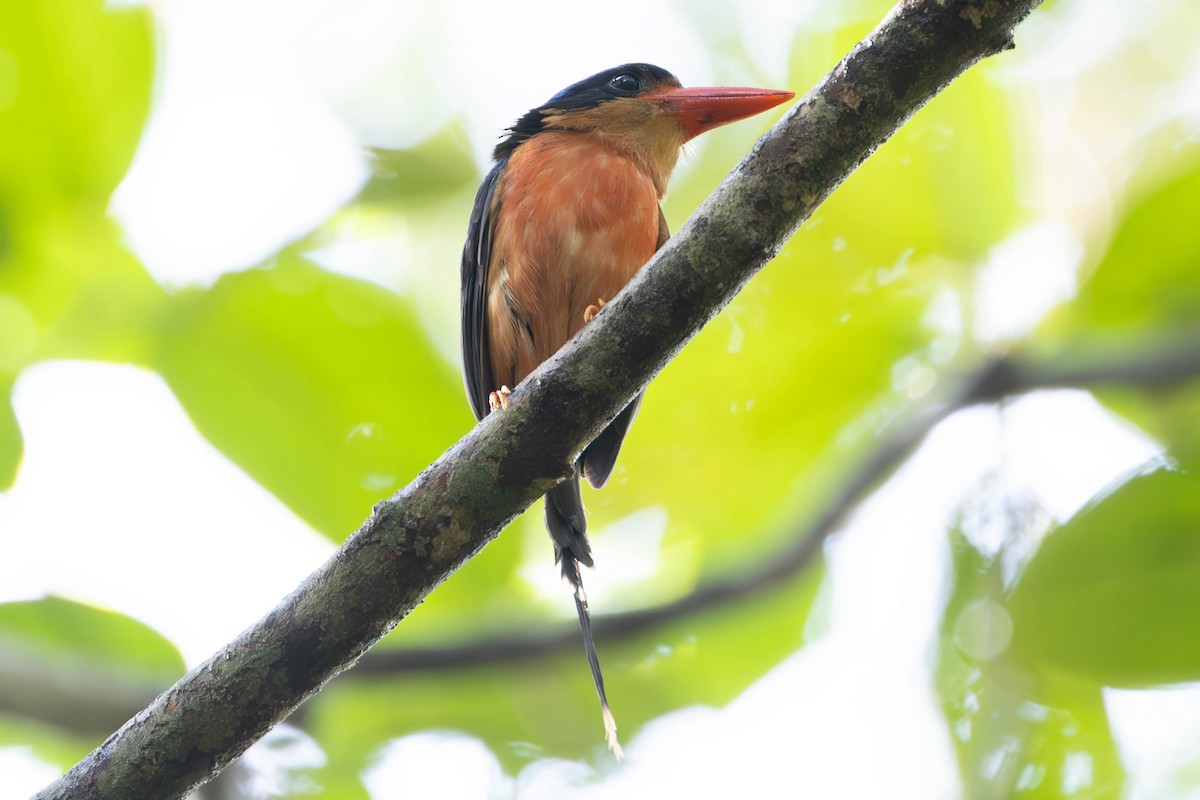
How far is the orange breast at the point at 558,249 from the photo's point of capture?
455cm

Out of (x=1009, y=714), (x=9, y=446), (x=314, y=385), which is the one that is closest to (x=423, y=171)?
(x=314, y=385)

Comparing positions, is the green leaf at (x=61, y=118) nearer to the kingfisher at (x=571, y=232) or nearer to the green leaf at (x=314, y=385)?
the green leaf at (x=314, y=385)

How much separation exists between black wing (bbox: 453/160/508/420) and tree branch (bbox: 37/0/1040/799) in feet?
6.62

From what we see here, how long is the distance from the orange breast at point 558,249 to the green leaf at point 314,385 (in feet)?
1.15

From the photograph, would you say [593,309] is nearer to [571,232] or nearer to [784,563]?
[571,232]

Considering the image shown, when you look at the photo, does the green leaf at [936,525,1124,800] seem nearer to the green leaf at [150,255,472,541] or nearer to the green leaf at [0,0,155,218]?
the green leaf at [150,255,472,541]

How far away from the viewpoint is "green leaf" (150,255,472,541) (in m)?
4.27

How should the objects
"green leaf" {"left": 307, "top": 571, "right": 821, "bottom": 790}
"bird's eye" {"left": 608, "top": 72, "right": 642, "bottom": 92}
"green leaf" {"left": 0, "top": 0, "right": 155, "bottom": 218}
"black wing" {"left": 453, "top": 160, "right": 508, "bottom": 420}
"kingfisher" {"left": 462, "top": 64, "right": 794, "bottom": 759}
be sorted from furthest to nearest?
"bird's eye" {"left": 608, "top": 72, "right": 642, "bottom": 92}
"black wing" {"left": 453, "top": 160, "right": 508, "bottom": 420}
"green leaf" {"left": 307, "top": 571, "right": 821, "bottom": 790}
"kingfisher" {"left": 462, "top": 64, "right": 794, "bottom": 759}
"green leaf" {"left": 0, "top": 0, "right": 155, "bottom": 218}

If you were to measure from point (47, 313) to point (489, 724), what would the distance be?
2.52 m

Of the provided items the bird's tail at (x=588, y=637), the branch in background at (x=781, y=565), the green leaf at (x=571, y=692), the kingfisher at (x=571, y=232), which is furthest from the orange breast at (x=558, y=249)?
the green leaf at (x=571, y=692)

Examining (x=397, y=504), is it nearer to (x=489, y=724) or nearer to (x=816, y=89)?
(x=816, y=89)

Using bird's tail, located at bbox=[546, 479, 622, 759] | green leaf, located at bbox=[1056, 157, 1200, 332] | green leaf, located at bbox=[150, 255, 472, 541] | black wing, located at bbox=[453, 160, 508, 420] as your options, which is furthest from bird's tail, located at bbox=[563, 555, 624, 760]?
green leaf, located at bbox=[1056, 157, 1200, 332]

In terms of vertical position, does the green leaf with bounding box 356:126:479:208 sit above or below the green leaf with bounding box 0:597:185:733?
above

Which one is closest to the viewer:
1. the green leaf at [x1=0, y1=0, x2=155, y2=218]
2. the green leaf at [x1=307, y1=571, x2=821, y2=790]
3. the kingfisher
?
the green leaf at [x1=0, y1=0, x2=155, y2=218]
